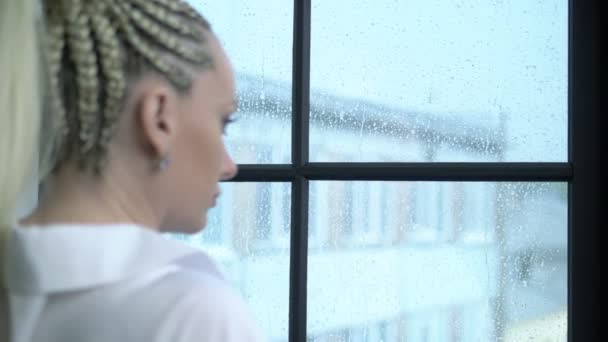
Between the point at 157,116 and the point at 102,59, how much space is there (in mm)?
70

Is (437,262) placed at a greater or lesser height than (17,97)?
lesser

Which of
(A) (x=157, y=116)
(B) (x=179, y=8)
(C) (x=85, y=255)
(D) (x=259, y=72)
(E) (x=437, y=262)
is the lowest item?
(E) (x=437, y=262)

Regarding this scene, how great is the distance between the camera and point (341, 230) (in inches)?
79.9

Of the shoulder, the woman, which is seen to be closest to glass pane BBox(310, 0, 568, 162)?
the woman

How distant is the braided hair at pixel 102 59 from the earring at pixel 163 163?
48 mm

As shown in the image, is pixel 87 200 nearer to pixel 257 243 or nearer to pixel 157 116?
pixel 157 116

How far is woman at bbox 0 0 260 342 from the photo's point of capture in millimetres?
700

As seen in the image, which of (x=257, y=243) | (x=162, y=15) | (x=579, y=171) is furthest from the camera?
(x=257, y=243)

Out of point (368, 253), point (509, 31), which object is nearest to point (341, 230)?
point (368, 253)

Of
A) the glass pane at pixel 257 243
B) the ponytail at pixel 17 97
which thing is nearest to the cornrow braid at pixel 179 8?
the ponytail at pixel 17 97

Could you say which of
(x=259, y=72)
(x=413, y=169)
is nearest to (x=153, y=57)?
(x=413, y=169)

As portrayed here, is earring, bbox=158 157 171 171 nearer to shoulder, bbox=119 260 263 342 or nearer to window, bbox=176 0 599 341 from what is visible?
shoulder, bbox=119 260 263 342

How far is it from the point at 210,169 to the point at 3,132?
193mm

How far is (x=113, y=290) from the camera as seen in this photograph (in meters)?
0.71
